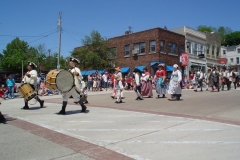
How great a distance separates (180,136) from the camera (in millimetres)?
5133

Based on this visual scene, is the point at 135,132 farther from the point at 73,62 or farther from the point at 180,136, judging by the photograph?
the point at 73,62

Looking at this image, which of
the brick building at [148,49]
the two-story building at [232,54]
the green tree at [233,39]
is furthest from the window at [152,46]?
the green tree at [233,39]

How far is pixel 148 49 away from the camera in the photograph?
33.3 m

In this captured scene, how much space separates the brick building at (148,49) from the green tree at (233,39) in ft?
179

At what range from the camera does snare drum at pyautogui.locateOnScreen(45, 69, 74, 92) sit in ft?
24.9

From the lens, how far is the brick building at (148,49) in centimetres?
3269

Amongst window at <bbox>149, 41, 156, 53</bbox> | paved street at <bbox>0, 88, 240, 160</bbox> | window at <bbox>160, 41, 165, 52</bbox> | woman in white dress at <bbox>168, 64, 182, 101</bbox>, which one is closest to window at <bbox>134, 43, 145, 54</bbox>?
A: window at <bbox>149, 41, 156, 53</bbox>

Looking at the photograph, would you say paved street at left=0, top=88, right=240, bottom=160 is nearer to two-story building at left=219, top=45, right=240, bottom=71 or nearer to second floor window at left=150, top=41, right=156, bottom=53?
second floor window at left=150, top=41, right=156, bottom=53

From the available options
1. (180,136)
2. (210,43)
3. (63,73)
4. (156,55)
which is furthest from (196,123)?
(210,43)

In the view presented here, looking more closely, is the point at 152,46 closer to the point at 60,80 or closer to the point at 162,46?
the point at 162,46

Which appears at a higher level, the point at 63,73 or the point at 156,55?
the point at 156,55

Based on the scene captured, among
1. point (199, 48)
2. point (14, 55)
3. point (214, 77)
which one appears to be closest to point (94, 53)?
point (214, 77)

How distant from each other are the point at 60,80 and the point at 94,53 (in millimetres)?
23892

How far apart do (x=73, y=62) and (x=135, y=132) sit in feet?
12.6
